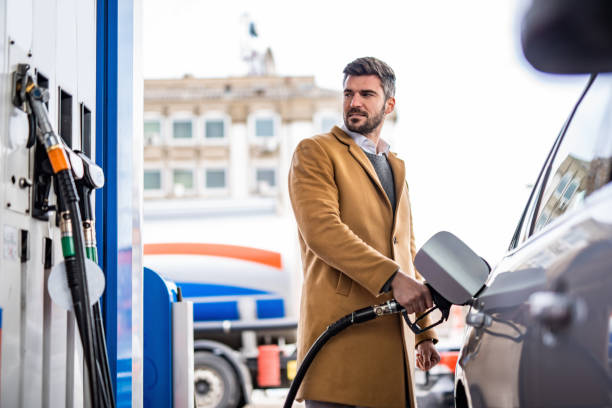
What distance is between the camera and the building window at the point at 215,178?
33062 millimetres

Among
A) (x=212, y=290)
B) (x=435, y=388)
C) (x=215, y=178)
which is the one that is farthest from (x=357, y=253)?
(x=215, y=178)

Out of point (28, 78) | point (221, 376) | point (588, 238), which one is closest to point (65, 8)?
point (28, 78)

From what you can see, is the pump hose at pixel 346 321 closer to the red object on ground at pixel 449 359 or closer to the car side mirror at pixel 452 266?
the car side mirror at pixel 452 266

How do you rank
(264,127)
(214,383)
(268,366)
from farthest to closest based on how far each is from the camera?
(264,127) < (268,366) < (214,383)

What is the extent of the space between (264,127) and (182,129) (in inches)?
155

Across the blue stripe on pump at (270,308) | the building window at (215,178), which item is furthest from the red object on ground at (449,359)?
the building window at (215,178)

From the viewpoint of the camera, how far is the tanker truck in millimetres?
9031

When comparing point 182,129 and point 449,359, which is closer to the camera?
point 449,359

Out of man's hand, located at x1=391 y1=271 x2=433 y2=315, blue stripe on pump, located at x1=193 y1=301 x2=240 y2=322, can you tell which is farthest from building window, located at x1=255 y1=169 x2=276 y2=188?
man's hand, located at x1=391 y1=271 x2=433 y2=315

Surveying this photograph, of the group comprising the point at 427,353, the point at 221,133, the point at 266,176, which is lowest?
the point at 427,353

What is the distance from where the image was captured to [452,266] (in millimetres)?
2092

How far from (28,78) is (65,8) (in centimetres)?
50

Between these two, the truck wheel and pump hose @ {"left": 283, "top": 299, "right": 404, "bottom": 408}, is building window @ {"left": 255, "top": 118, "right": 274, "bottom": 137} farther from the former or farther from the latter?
pump hose @ {"left": 283, "top": 299, "right": 404, "bottom": 408}

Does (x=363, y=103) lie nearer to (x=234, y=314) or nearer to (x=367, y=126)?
(x=367, y=126)
